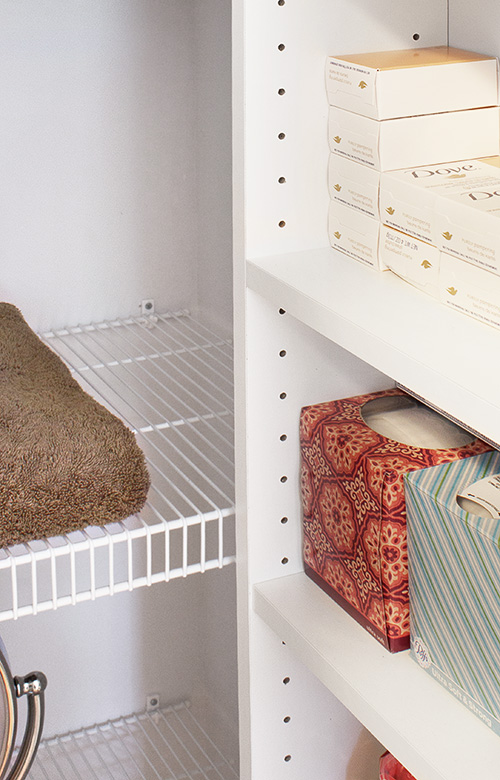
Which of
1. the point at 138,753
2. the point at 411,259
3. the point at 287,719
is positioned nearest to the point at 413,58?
the point at 411,259

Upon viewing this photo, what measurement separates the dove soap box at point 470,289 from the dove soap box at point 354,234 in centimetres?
8

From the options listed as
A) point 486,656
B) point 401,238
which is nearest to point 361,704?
point 486,656

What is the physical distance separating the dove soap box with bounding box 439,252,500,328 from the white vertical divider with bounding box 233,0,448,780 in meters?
0.14

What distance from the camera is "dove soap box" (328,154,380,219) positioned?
691 mm

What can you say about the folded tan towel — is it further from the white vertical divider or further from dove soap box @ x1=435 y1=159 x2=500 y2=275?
dove soap box @ x1=435 y1=159 x2=500 y2=275

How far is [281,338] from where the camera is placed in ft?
2.51

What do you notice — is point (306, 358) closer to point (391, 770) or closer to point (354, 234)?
point (354, 234)

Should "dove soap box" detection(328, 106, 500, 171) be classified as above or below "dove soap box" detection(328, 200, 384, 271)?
above

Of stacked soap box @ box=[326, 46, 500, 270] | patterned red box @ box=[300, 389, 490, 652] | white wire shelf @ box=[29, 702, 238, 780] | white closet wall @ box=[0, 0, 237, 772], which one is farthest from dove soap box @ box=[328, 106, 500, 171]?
white wire shelf @ box=[29, 702, 238, 780]

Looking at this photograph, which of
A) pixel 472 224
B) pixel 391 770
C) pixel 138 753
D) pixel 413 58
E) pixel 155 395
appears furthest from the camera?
pixel 138 753

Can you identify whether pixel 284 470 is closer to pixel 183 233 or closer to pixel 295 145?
pixel 295 145

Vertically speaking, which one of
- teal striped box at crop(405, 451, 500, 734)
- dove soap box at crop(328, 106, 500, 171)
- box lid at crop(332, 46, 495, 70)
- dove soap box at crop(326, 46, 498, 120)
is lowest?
teal striped box at crop(405, 451, 500, 734)

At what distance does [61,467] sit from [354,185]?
32 centimetres

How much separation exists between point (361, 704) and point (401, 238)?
0.34m
